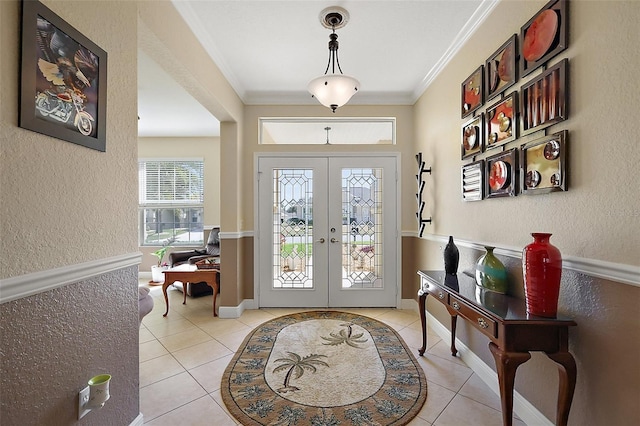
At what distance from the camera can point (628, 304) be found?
47.5 inches

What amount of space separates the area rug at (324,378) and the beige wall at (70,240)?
31.5 inches

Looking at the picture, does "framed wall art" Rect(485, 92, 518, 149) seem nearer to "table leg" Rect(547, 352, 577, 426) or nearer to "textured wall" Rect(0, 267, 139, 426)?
"table leg" Rect(547, 352, 577, 426)

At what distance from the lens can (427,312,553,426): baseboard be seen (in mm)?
1698

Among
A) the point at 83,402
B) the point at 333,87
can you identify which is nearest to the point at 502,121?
the point at 333,87

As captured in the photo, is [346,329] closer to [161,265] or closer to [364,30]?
[364,30]

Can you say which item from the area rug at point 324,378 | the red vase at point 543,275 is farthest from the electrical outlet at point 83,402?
the red vase at point 543,275

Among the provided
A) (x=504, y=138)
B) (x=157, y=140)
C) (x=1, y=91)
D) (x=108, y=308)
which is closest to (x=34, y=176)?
(x=1, y=91)

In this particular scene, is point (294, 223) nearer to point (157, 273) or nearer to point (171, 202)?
point (157, 273)

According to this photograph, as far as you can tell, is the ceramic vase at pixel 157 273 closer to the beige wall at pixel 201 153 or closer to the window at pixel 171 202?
the beige wall at pixel 201 153

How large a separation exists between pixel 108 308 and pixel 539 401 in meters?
2.43

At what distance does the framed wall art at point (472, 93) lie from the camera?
2.25m

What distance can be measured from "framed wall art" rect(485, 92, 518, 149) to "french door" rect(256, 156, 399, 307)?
1.69 m

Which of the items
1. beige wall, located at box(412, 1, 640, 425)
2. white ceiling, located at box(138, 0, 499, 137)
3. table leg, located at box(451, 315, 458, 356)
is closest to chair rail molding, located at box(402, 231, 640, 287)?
beige wall, located at box(412, 1, 640, 425)

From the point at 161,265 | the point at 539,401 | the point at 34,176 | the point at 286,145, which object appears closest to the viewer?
the point at 34,176
